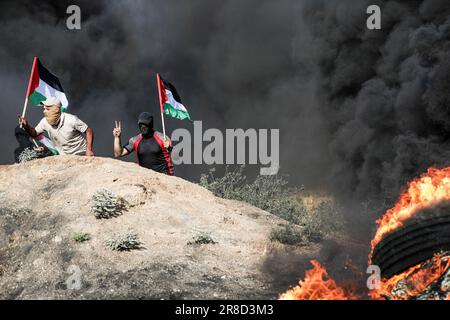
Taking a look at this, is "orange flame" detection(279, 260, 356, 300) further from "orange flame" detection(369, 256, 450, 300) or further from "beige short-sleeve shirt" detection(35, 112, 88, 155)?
"beige short-sleeve shirt" detection(35, 112, 88, 155)

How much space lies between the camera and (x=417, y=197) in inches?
293

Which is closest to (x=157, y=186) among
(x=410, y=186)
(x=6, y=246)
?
(x=6, y=246)

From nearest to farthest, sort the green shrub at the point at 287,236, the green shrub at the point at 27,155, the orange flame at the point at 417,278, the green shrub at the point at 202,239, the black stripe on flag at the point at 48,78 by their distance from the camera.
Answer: the orange flame at the point at 417,278, the green shrub at the point at 202,239, the green shrub at the point at 287,236, the black stripe on flag at the point at 48,78, the green shrub at the point at 27,155

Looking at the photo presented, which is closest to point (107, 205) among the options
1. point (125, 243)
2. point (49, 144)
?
point (125, 243)

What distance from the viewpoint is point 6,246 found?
1031cm

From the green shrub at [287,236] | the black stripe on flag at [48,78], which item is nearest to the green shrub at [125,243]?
the green shrub at [287,236]

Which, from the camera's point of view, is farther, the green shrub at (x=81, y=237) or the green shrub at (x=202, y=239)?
the green shrub at (x=202, y=239)

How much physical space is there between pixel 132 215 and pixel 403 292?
629 centimetres

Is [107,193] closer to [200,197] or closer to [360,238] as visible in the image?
[200,197]

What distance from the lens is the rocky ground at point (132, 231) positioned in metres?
8.19

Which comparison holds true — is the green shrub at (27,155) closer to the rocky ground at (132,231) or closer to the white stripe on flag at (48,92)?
the rocky ground at (132,231)

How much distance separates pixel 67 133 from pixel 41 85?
8.45 ft

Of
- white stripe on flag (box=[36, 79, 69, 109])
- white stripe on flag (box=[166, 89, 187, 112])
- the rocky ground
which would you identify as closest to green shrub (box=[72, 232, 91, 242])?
the rocky ground

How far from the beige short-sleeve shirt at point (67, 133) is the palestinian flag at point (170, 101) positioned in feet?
9.17
